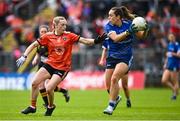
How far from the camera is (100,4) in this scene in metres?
36.2

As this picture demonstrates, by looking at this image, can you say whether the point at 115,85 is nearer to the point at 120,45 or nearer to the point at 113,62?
the point at 113,62

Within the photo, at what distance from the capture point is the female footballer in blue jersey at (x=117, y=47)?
1677 cm

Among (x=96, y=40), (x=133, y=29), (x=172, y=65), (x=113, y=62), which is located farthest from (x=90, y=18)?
(x=133, y=29)

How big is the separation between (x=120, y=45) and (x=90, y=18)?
60.3ft

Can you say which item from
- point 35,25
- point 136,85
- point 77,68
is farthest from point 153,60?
point 35,25

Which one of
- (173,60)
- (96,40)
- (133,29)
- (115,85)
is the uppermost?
(133,29)

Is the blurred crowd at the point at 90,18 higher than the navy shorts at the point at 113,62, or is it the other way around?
the navy shorts at the point at 113,62

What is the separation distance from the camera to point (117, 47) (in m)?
18.0

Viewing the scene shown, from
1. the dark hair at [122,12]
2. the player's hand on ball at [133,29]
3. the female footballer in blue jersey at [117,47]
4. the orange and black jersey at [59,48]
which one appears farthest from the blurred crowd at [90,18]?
the player's hand on ball at [133,29]

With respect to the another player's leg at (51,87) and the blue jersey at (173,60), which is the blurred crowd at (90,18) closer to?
the blue jersey at (173,60)

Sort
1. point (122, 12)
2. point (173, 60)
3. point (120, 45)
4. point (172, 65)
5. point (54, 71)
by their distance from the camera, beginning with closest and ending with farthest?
point (54, 71) → point (122, 12) → point (120, 45) → point (172, 65) → point (173, 60)

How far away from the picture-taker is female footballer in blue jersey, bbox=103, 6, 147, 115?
16766 millimetres

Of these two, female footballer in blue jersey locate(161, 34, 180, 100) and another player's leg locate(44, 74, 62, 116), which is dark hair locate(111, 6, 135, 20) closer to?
another player's leg locate(44, 74, 62, 116)

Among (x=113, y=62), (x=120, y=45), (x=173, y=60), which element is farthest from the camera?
(x=173, y=60)
